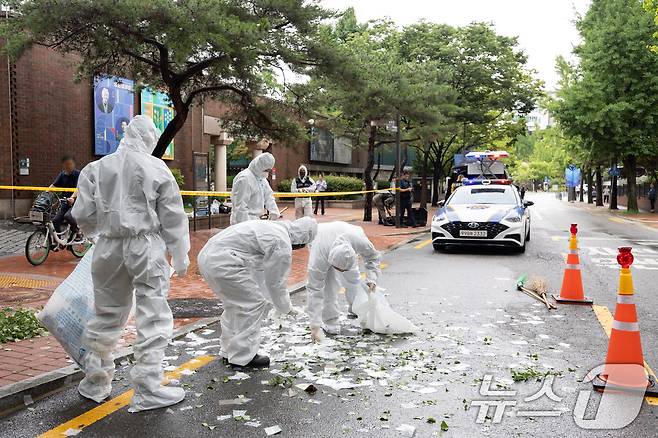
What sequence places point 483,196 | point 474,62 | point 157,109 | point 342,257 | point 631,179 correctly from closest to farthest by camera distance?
1. point 342,257
2. point 483,196
3. point 157,109
4. point 474,62
5. point 631,179

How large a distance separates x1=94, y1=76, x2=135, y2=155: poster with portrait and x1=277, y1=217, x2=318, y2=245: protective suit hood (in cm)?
1764

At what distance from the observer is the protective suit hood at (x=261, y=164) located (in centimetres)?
848

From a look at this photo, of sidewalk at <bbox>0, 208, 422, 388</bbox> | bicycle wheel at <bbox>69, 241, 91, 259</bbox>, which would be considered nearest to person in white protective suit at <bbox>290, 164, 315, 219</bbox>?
sidewalk at <bbox>0, 208, 422, 388</bbox>

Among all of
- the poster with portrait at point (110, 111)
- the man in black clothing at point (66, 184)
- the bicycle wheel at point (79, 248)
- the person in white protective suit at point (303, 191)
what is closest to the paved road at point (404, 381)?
the man in black clothing at point (66, 184)

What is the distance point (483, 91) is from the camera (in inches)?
1197

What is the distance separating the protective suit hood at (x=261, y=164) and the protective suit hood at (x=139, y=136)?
165 inches

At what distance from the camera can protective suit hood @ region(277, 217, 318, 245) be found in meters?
4.94

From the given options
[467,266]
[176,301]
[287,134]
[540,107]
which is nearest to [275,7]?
[287,134]

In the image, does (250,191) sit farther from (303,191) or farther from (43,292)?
(303,191)

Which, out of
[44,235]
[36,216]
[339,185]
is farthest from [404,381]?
[339,185]

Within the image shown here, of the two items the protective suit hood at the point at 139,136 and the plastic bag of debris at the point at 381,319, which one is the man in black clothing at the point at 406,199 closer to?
the plastic bag of debris at the point at 381,319

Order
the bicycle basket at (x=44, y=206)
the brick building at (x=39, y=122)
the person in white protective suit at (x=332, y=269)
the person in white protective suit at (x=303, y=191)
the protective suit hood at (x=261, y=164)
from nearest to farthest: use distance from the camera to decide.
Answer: the person in white protective suit at (x=332, y=269)
the protective suit hood at (x=261, y=164)
the bicycle basket at (x=44, y=206)
the person in white protective suit at (x=303, y=191)
the brick building at (x=39, y=122)

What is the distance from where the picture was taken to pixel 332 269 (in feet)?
20.0

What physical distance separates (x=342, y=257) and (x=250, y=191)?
3.45 meters
